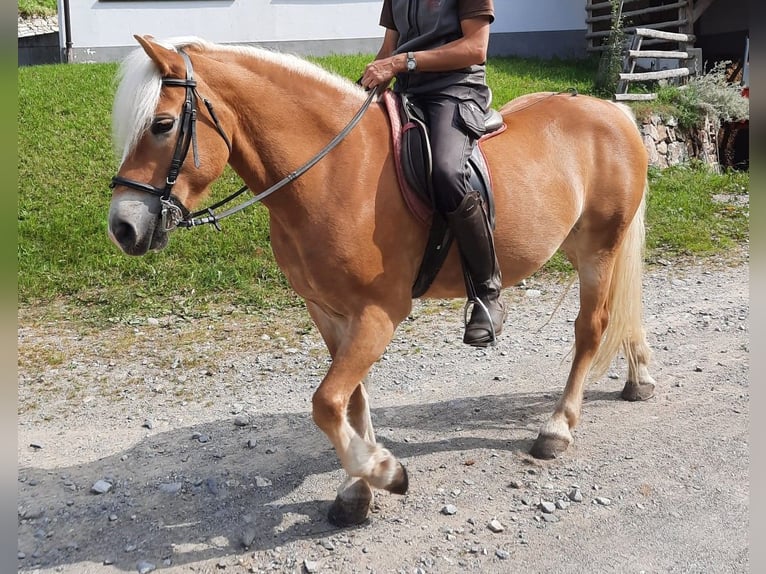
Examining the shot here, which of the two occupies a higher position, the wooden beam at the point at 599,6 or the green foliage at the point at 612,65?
the wooden beam at the point at 599,6

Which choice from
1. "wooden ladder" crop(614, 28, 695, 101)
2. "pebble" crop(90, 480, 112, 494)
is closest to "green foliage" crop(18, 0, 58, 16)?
"wooden ladder" crop(614, 28, 695, 101)

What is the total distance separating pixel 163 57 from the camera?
2.82 metres

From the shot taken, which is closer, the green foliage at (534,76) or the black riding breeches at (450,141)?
the black riding breeches at (450,141)

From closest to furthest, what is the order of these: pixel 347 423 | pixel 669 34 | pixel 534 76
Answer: pixel 347 423
pixel 669 34
pixel 534 76

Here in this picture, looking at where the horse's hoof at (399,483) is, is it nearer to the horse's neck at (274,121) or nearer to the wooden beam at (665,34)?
the horse's neck at (274,121)

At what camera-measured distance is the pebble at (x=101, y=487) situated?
3.66 meters

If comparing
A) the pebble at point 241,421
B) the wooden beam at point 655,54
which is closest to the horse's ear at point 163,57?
the pebble at point 241,421

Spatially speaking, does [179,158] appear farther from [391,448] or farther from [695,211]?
[695,211]

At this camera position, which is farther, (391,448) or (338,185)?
Answer: (391,448)

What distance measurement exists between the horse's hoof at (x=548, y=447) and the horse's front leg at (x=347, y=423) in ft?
3.63

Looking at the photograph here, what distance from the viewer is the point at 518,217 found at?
149 inches

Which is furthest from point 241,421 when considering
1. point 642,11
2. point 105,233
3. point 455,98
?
A: point 642,11

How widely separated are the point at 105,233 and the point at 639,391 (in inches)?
235

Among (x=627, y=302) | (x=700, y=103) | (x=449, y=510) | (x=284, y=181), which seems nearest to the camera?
(x=284, y=181)
